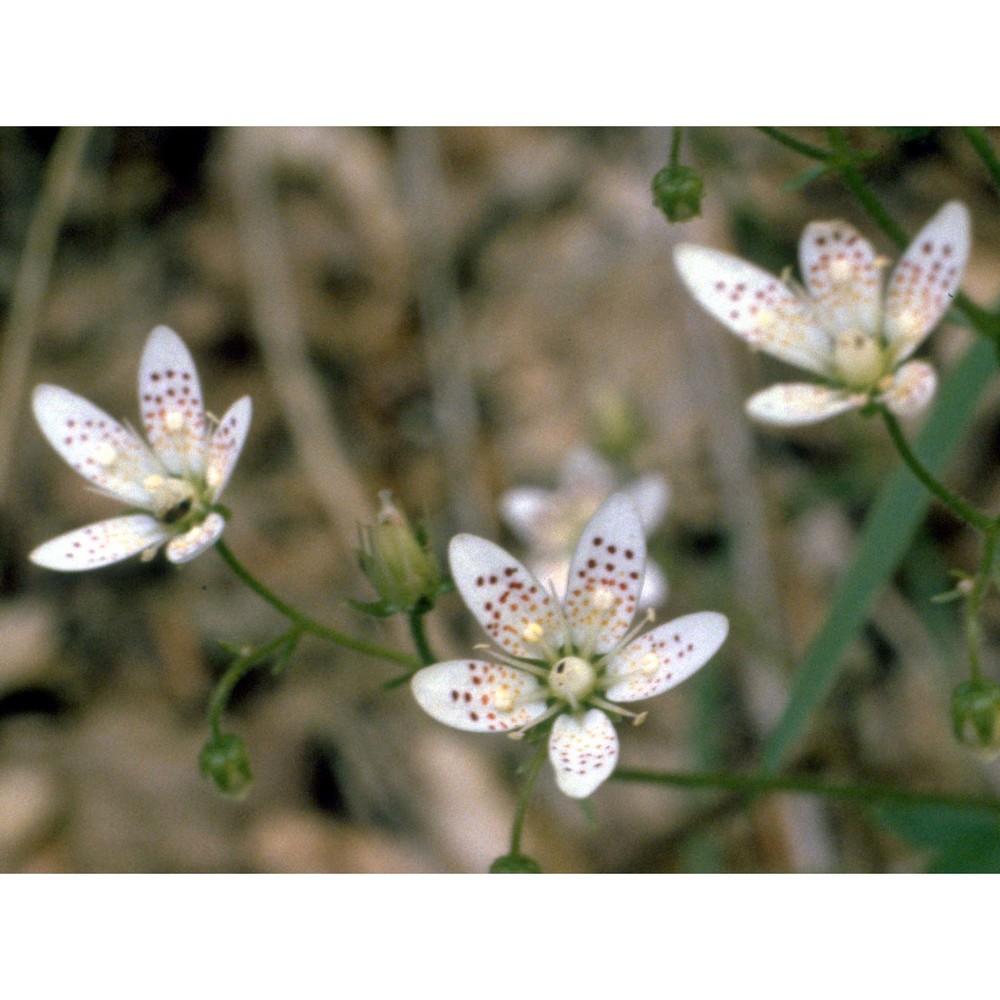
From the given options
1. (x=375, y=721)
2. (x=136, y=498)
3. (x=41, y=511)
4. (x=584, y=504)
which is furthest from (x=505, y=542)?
(x=136, y=498)

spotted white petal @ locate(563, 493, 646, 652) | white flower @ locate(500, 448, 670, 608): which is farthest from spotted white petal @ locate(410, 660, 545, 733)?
white flower @ locate(500, 448, 670, 608)

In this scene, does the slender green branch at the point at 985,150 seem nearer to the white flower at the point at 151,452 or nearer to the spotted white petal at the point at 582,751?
the spotted white petal at the point at 582,751

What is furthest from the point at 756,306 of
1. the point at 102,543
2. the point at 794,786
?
the point at 102,543

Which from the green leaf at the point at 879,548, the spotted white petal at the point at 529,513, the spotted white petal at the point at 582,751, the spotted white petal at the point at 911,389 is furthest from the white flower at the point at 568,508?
the spotted white petal at the point at 911,389

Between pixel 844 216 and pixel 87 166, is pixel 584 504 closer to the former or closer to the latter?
pixel 844 216

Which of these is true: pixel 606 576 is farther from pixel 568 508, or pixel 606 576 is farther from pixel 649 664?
pixel 568 508

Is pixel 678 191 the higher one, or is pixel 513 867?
pixel 678 191
